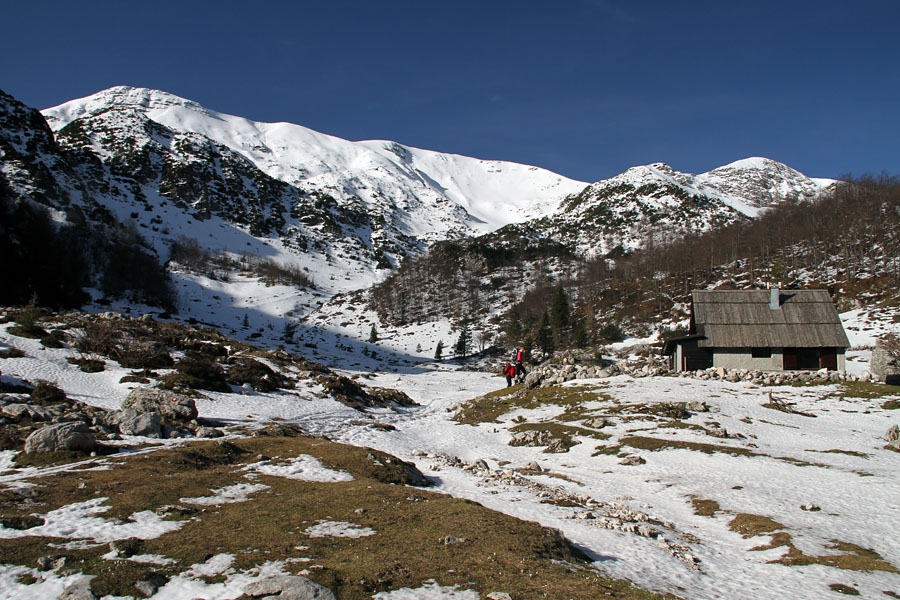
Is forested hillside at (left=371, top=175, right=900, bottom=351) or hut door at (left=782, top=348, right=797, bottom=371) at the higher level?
forested hillside at (left=371, top=175, right=900, bottom=351)

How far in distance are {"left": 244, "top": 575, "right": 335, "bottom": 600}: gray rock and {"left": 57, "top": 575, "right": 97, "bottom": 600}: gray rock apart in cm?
206

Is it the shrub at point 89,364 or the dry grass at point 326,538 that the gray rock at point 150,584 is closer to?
the dry grass at point 326,538

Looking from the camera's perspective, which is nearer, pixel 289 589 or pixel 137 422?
pixel 289 589

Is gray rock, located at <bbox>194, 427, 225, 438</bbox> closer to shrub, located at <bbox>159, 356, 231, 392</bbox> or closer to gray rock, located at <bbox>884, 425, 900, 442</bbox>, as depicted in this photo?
shrub, located at <bbox>159, 356, 231, 392</bbox>

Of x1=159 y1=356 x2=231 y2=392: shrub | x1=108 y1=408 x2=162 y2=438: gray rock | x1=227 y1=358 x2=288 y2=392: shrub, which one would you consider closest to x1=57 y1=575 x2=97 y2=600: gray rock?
x1=108 y1=408 x2=162 y2=438: gray rock

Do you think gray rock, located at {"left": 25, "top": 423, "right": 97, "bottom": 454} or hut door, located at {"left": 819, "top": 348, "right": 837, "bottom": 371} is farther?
hut door, located at {"left": 819, "top": 348, "right": 837, "bottom": 371}

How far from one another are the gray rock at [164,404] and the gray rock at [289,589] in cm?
1684

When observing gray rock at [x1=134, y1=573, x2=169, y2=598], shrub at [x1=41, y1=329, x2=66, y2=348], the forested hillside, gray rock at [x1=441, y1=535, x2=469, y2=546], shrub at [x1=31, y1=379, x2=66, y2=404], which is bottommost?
gray rock at [x1=441, y1=535, x2=469, y2=546]

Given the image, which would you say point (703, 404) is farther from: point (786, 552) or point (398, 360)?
point (398, 360)

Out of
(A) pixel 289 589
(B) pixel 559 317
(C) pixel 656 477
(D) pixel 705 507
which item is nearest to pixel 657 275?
(B) pixel 559 317

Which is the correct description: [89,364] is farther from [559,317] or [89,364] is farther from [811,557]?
[559,317]

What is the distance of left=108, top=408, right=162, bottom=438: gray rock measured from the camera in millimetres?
18891

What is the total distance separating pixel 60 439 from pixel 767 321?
2089 inches

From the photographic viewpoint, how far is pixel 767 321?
46.8 meters
